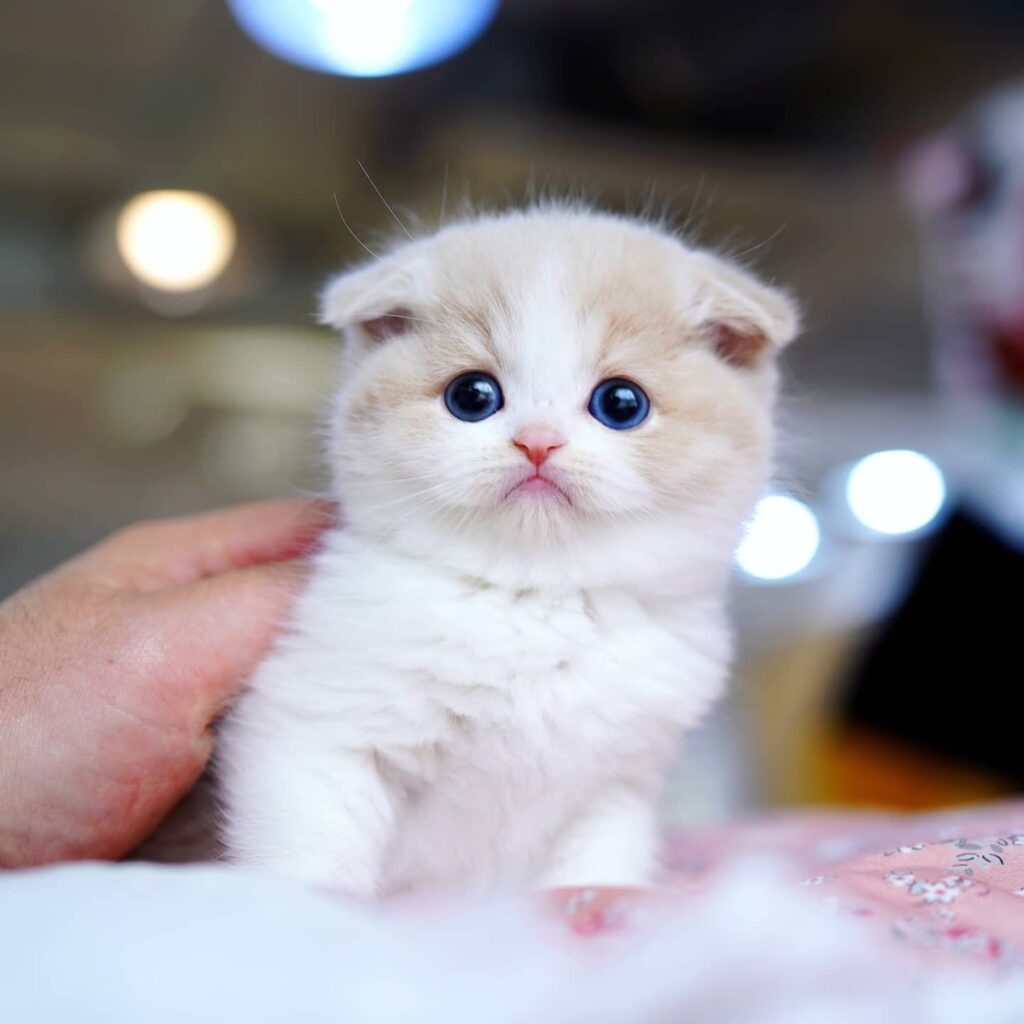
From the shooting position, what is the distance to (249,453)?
4.99 m

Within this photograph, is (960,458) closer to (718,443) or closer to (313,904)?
(718,443)

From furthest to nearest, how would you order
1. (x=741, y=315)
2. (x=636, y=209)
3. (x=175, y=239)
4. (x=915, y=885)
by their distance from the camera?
1. (x=175, y=239)
2. (x=636, y=209)
3. (x=741, y=315)
4. (x=915, y=885)

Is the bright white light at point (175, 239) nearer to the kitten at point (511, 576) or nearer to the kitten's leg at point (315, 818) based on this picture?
the kitten at point (511, 576)

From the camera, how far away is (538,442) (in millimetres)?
1144

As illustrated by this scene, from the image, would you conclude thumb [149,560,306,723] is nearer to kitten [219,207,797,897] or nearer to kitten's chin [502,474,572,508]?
kitten [219,207,797,897]

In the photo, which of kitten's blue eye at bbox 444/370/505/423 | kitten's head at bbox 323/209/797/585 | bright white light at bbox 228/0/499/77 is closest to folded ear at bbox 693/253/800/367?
kitten's head at bbox 323/209/797/585

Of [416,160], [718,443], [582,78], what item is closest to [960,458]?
[582,78]

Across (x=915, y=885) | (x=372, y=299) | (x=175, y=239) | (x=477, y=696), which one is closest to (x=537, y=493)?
(x=477, y=696)

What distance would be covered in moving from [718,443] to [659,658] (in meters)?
0.27

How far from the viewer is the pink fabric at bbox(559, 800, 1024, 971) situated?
830mm

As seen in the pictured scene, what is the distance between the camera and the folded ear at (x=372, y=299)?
4.42 feet

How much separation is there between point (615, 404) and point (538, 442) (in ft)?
0.44

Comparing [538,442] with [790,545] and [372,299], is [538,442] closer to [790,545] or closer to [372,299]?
[372,299]

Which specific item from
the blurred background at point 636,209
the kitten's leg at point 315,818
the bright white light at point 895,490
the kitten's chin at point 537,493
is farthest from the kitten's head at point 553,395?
the bright white light at point 895,490
